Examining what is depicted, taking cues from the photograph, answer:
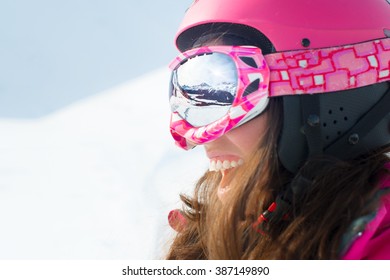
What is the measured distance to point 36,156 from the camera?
276cm

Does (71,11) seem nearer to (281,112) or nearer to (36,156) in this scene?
(36,156)

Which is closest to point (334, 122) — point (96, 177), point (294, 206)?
point (294, 206)

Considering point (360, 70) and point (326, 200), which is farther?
point (360, 70)

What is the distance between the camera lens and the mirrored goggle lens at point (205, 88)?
143 cm

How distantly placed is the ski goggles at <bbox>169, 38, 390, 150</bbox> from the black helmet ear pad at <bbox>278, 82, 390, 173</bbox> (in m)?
0.03

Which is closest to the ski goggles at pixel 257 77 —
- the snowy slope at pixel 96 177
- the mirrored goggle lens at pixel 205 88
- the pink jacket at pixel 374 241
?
the mirrored goggle lens at pixel 205 88

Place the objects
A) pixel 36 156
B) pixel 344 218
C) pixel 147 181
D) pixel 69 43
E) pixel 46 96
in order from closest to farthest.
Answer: pixel 344 218, pixel 147 181, pixel 36 156, pixel 46 96, pixel 69 43

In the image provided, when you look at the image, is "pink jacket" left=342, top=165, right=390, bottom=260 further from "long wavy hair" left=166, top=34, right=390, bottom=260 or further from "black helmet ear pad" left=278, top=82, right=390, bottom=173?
"black helmet ear pad" left=278, top=82, right=390, bottom=173

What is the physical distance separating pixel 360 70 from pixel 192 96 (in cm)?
41

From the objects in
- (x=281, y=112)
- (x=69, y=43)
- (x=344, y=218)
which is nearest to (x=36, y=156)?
(x=69, y=43)

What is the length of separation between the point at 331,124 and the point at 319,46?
0.61 ft

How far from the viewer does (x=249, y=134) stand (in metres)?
1.43

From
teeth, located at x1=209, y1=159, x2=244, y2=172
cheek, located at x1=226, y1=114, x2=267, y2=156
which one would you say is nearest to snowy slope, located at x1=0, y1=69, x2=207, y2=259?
teeth, located at x1=209, y1=159, x2=244, y2=172

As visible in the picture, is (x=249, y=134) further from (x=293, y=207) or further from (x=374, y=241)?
(x=374, y=241)
